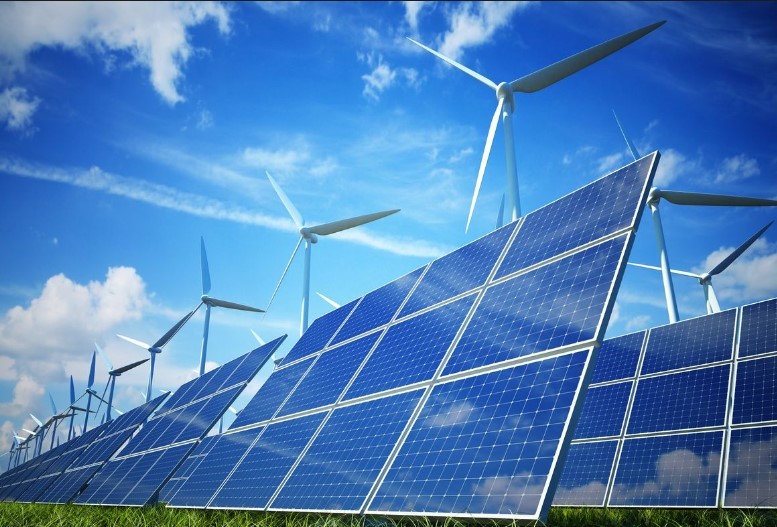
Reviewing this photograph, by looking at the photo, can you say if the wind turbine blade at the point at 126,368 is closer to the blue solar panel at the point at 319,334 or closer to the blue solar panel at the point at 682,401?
the blue solar panel at the point at 319,334

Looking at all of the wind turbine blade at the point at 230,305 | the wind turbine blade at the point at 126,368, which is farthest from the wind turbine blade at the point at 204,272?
the wind turbine blade at the point at 126,368

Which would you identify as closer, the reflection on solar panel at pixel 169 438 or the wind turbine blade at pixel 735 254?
the reflection on solar panel at pixel 169 438

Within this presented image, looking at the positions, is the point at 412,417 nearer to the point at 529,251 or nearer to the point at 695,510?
the point at 529,251

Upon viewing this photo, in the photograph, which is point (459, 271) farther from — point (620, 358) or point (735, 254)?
point (735, 254)

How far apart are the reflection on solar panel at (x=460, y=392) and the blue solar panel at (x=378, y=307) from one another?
15 centimetres

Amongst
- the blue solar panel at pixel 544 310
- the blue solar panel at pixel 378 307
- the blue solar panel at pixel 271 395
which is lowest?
the blue solar panel at pixel 544 310

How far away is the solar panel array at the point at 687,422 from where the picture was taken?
12.5 meters

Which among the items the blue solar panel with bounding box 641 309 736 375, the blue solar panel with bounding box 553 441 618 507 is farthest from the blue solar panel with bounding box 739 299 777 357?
the blue solar panel with bounding box 553 441 618 507

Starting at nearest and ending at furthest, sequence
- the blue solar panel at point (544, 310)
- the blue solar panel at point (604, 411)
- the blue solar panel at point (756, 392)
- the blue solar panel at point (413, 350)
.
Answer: the blue solar panel at point (544, 310)
the blue solar panel at point (413, 350)
the blue solar panel at point (756, 392)
the blue solar panel at point (604, 411)

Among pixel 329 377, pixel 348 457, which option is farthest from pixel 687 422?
pixel 329 377

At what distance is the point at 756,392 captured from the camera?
44.9 feet

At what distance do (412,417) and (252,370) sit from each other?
13.0m

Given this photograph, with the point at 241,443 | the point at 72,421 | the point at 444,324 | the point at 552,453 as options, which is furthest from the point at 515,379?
the point at 72,421

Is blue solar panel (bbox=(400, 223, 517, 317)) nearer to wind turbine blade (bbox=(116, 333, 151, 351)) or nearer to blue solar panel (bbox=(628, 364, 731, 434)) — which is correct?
blue solar panel (bbox=(628, 364, 731, 434))
